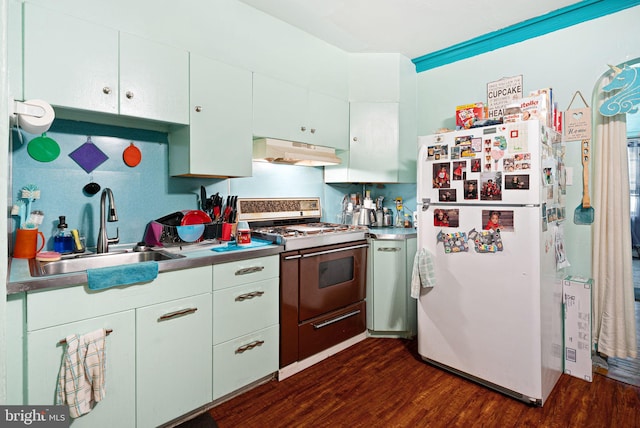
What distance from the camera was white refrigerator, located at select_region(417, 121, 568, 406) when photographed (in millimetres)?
1989

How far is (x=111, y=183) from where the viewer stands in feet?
6.82

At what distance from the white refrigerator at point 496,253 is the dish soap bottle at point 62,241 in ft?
6.99

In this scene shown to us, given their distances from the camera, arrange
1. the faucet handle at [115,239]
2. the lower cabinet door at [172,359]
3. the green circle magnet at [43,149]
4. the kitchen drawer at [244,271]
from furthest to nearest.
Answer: the faucet handle at [115,239]
the kitchen drawer at [244,271]
the green circle magnet at [43,149]
the lower cabinet door at [172,359]

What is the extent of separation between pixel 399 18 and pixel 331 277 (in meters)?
1.97

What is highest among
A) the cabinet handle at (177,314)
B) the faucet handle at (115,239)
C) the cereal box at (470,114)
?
the cereal box at (470,114)

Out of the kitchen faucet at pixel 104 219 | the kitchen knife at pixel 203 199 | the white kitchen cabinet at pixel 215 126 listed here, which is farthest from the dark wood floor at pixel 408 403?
the white kitchen cabinet at pixel 215 126

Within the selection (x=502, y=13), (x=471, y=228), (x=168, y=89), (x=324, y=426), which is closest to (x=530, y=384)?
(x=471, y=228)

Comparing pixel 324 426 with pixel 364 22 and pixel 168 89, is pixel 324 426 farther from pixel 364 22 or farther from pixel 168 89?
pixel 364 22

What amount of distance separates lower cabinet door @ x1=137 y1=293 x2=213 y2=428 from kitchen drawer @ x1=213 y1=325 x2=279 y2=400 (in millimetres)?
61

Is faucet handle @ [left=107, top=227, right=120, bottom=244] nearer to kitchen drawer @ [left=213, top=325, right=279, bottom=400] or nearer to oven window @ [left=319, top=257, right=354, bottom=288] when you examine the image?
kitchen drawer @ [left=213, top=325, right=279, bottom=400]

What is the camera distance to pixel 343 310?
270 centimetres

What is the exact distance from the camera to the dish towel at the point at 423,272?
7.86 ft

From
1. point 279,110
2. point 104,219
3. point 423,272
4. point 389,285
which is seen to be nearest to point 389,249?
point 389,285

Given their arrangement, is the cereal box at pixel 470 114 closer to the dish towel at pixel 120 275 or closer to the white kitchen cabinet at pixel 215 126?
the white kitchen cabinet at pixel 215 126
